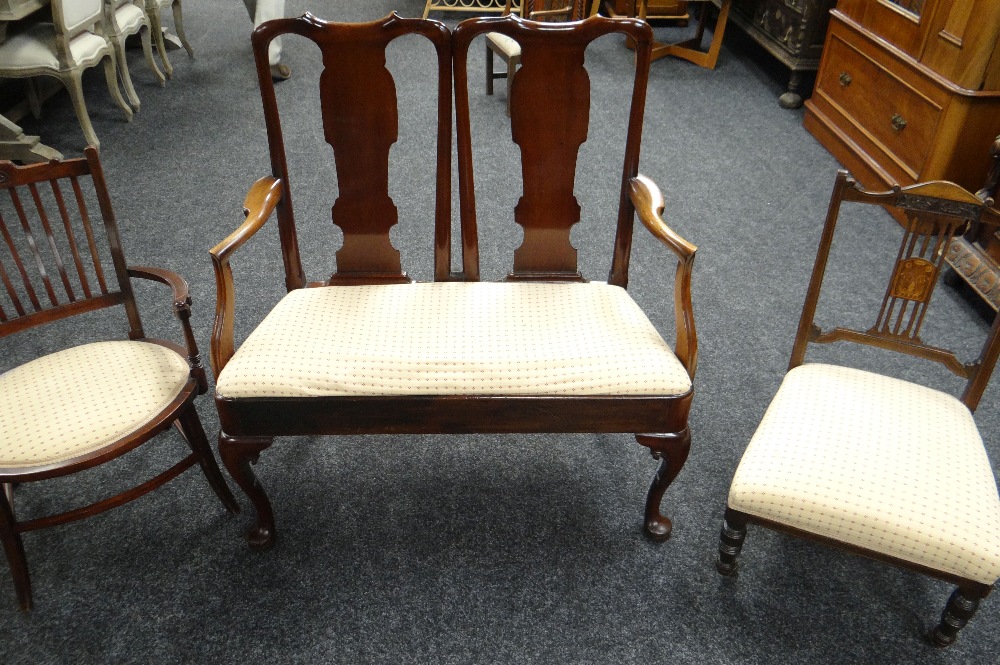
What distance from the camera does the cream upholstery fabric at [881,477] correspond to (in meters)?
1.41

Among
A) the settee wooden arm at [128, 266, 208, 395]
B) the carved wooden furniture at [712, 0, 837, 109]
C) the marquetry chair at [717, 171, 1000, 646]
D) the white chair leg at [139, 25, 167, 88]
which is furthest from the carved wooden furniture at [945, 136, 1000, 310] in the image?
the white chair leg at [139, 25, 167, 88]

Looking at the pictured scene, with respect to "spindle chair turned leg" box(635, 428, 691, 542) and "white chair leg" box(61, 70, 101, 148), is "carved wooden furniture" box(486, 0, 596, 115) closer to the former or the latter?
"white chair leg" box(61, 70, 101, 148)

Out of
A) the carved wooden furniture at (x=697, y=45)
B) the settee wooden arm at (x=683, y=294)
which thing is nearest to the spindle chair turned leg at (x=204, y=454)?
the settee wooden arm at (x=683, y=294)

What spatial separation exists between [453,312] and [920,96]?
232 cm

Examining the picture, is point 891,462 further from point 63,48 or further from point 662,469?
point 63,48

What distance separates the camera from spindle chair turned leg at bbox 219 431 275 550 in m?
1.63

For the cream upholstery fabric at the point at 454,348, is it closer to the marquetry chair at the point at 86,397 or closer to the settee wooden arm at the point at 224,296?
the settee wooden arm at the point at 224,296

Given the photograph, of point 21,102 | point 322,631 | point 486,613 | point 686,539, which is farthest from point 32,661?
point 21,102

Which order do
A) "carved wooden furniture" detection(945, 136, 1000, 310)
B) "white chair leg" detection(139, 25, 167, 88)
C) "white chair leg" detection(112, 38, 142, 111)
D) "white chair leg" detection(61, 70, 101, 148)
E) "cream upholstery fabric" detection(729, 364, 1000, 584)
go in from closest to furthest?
"cream upholstery fabric" detection(729, 364, 1000, 584), "carved wooden furniture" detection(945, 136, 1000, 310), "white chair leg" detection(61, 70, 101, 148), "white chair leg" detection(112, 38, 142, 111), "white chair leg" detection(139, 25, 167, 88)

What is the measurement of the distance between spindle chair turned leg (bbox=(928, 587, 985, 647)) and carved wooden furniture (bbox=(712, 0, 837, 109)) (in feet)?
10.9

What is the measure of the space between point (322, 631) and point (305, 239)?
179cm

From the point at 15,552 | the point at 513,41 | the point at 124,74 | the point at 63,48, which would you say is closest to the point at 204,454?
the point at 15,552

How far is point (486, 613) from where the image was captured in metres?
1.67

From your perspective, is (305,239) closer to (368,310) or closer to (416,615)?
(368,310)
